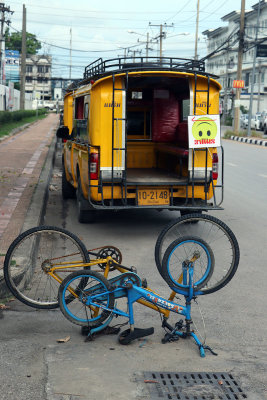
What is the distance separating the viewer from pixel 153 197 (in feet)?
28.8

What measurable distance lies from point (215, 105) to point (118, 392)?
561 centimetres

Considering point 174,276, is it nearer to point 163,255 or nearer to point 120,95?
point 163,255

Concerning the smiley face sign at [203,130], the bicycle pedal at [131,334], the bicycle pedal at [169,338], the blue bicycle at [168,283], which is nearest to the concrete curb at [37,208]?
the blue bicycle at [168,283]

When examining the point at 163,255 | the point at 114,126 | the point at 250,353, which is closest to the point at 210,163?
the point at 114,126

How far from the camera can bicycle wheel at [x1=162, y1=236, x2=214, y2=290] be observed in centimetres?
479

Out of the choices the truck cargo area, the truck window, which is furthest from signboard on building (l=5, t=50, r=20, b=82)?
the truck window

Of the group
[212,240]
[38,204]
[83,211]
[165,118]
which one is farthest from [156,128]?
[212,240]

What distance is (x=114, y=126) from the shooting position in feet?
27.6

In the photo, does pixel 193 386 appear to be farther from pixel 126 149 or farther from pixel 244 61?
pixel 244 61

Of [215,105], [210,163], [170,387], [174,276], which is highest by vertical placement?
[215,105]

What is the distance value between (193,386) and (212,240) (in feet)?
5.00

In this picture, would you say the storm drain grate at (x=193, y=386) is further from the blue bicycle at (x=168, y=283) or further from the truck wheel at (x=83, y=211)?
the truck wheel at (x=83, y=211)

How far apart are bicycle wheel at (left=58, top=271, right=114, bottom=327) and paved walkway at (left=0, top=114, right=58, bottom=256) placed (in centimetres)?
164

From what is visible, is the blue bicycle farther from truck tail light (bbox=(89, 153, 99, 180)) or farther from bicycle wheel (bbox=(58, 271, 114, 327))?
truck tail light (bbox=(89, 153, 99, 180))
